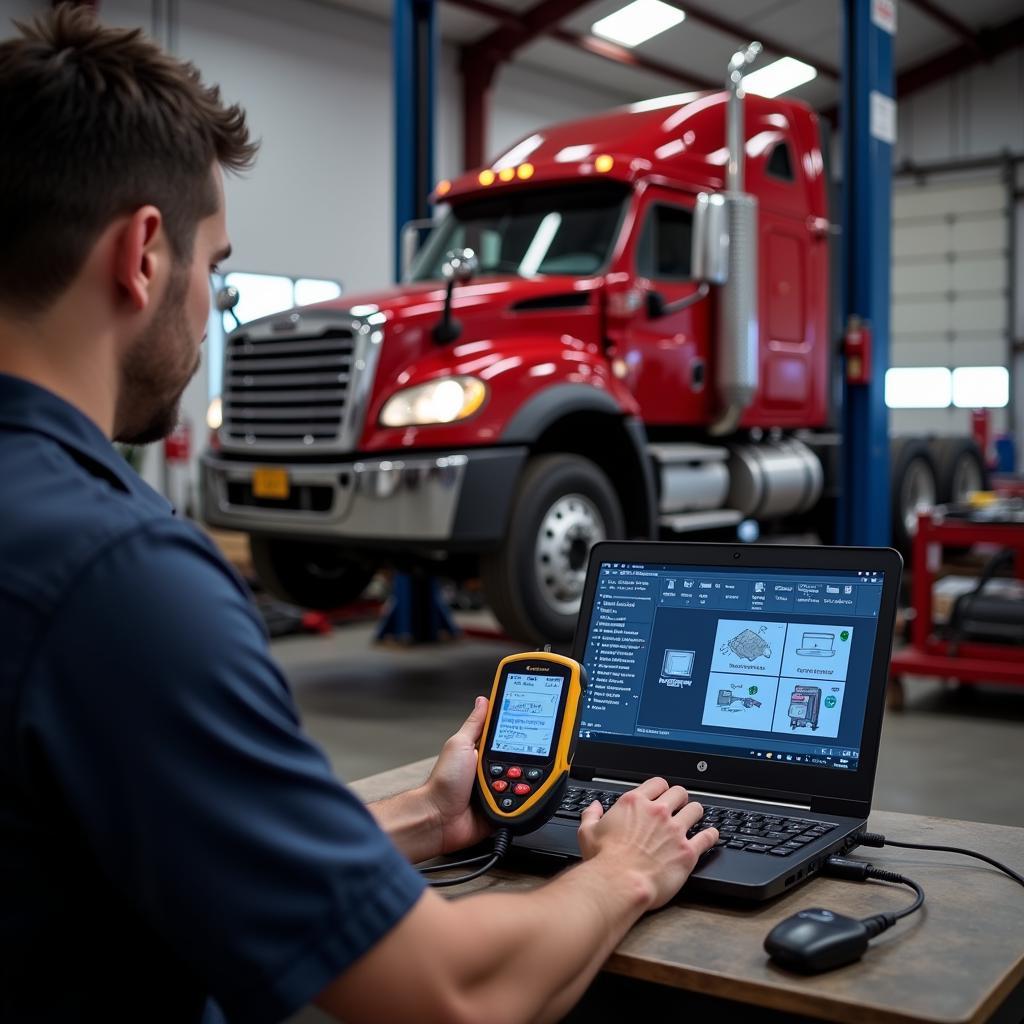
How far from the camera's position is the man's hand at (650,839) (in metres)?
1.23

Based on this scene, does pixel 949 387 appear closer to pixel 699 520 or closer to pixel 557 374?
pixel 699 520

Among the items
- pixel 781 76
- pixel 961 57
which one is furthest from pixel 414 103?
pixel 961 57

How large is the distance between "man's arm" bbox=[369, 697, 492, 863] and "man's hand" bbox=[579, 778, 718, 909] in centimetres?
15

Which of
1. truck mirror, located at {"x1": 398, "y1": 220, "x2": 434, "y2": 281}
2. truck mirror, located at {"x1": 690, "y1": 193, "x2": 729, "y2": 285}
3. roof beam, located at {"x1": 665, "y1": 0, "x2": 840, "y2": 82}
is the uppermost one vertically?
roof beam, located at {"x1": 665, "y1": 0, "x2": 840, "y2": 82}

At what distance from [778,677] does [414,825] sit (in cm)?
47

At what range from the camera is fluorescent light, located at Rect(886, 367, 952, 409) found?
17562mm

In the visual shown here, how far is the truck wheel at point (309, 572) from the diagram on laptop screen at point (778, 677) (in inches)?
167

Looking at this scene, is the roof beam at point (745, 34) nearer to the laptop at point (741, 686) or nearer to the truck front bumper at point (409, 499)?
the truck front bumper at point (409, 499)

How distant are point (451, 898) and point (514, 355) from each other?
158 inches

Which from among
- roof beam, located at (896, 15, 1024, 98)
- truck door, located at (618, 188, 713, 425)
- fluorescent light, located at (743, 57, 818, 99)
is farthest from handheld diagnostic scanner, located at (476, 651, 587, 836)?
roof beam, located at (896, 15, 1024, 98)

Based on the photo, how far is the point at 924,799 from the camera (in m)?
4.07

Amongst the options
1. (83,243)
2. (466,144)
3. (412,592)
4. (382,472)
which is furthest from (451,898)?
(466,144)

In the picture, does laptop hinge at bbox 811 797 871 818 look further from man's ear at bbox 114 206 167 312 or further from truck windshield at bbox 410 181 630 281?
truck windshield at bbox 410 181 630 281

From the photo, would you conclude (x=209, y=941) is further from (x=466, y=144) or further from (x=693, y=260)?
(x=466, y=144)
